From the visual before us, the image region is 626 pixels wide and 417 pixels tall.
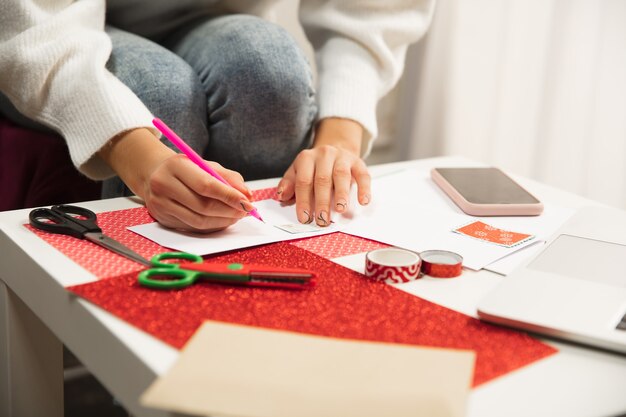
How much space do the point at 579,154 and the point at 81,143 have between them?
97 cm

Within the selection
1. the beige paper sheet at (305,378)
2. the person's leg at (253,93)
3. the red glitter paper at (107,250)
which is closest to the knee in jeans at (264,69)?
the person's leg at (253,93)

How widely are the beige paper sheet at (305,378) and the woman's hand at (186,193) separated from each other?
184mm

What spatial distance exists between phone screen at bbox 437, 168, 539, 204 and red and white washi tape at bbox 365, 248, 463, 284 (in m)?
0.18

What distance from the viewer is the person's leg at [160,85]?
2.75 ft

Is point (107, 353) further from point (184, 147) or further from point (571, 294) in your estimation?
point (571, 294)

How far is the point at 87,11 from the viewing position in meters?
0.82

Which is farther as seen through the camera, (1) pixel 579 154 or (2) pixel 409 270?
(1) pixel 579 154

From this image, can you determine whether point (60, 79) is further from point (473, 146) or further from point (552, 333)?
point (473, 146)

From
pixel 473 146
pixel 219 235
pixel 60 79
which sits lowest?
pixel 473 146

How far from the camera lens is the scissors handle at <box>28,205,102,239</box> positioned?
0.61 metres

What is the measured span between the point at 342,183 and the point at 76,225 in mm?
264

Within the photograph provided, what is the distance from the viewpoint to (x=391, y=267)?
0.55 m

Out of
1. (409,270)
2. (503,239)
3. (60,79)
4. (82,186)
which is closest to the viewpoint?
(409,270)

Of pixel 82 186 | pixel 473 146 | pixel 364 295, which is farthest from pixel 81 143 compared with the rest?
pixel 473 146
